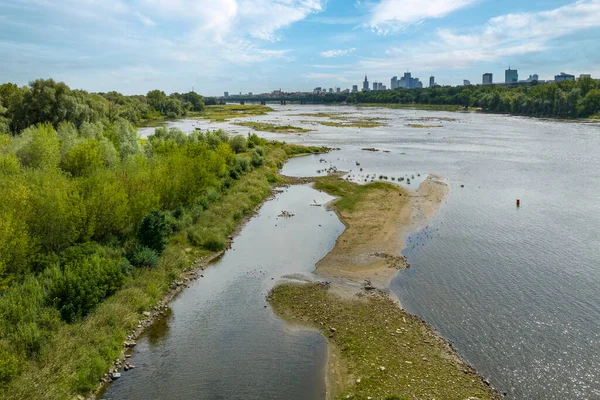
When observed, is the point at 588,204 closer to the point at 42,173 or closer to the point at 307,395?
the point at 307,395

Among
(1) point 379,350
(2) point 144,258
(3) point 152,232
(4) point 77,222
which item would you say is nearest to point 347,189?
(3) point 152,232

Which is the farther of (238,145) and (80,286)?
(238,145)

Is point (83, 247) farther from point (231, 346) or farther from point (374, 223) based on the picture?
point (374, 223)

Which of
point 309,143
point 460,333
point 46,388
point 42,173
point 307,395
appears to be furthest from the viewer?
point 309,143

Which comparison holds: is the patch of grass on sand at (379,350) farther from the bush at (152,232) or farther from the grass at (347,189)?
the grass at (347,189)

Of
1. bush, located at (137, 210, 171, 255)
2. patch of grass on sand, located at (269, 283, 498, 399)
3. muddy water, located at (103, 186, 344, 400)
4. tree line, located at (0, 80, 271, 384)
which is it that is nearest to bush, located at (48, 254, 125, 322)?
tree line, located at (0, 80, 271, 384)

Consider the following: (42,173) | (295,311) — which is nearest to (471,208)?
(295,311)
